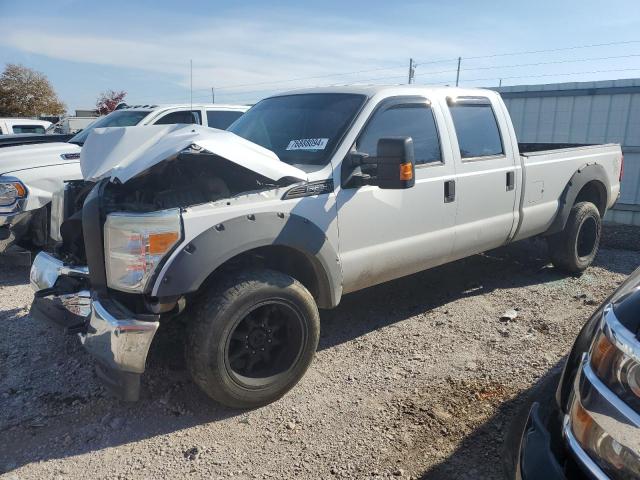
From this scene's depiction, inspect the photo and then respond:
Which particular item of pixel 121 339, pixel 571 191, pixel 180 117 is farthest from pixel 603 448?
pixel 180 117

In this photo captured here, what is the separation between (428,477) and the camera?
8.40 ft

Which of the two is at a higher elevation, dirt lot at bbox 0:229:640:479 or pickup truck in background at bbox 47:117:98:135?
pickup truck in background at bbox 47:117:98:135

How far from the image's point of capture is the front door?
3559mm

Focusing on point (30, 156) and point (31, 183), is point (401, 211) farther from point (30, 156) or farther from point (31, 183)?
point (30, 156)

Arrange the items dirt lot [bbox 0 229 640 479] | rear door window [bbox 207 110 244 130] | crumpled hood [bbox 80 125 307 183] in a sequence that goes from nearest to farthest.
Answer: dirt lot [bbox 0 229 640 479]
crumpled hood [bbox 80 125 307 183]
rear door window [bbox 207 110 244 130]

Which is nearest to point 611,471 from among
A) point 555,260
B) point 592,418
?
point 592,418

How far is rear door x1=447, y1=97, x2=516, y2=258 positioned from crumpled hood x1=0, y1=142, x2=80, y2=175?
4.13 metres

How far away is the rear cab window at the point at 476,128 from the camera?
436 centimetres

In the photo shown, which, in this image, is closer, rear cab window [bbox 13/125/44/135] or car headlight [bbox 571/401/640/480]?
car headlight [bbox 571/401/640/480]

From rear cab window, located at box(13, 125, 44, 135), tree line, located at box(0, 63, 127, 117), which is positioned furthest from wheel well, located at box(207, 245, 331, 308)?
tree line, located at box(0, 63, 127, 117)

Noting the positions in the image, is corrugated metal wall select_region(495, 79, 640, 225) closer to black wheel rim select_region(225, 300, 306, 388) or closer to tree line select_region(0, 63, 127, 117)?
black wheel rim select_region(225, 300, 306, 388)

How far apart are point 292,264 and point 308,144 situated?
884mm

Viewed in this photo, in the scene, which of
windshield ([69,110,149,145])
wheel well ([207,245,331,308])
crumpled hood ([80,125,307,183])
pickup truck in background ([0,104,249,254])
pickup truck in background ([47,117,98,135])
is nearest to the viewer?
crumpled hood ([80,125,307,183])

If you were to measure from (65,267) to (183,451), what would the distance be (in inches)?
56.0
